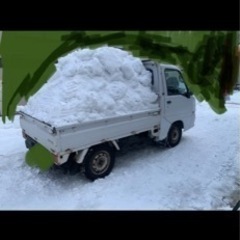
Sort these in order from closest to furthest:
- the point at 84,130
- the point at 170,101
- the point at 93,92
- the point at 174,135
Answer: the point at 84,130, the point at 93,92, the point at 170,101, the point at 174,135

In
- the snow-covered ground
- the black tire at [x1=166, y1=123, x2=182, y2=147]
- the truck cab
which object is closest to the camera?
the snow-covered ground

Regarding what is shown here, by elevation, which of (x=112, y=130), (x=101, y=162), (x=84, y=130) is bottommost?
(x=101, y=162)

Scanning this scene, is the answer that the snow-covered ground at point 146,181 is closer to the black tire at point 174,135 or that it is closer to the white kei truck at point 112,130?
the black tire at point 174,135

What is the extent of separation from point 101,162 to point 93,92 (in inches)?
32.7

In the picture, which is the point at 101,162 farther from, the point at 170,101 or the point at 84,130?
the point at 170,101

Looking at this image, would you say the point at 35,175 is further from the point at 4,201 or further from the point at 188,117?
the point at 188,117

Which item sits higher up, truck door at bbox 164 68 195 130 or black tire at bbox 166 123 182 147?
truck door at bbox 164 68 195 130

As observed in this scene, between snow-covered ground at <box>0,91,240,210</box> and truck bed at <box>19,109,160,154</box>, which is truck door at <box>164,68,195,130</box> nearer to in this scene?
truck bed at <box>19,109,160,154</box>

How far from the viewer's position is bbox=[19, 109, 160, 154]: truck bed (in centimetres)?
281

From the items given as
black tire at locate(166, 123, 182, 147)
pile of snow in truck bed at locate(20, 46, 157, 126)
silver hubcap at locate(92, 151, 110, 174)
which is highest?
pile of snow in truck bed at locate(20, 46, 157, 126)

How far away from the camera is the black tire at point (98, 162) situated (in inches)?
121

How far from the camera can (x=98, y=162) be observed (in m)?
3.19

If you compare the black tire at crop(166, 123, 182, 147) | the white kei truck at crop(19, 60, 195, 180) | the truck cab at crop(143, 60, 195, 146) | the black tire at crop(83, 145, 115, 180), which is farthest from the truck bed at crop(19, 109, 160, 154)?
the black tire at crop(166, 123, 182, 147)

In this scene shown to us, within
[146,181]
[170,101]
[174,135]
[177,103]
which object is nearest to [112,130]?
[146,181]
